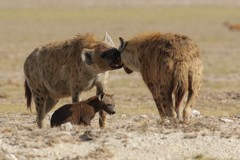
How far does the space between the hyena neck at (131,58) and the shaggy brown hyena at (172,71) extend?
17.0 inches

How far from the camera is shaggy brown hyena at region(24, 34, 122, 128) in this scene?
12.3m

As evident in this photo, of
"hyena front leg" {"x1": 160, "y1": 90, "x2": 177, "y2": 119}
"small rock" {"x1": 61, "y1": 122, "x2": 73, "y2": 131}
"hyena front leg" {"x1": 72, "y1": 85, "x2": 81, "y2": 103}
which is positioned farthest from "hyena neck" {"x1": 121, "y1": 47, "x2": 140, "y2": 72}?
"small rock" {"x1": 61, "y1": 122, "x2": 73, "y2": 131}

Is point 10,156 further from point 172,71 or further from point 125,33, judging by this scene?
point 125,33

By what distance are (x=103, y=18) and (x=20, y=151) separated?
134 ft

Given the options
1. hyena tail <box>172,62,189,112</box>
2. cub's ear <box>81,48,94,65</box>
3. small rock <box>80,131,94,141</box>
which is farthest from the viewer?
cub's ear <box>81,48,94,65</box>

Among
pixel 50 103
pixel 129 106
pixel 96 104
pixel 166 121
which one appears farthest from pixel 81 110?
pixel 129 106

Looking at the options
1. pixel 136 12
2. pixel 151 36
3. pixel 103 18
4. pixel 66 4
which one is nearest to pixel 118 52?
pixel 151 36

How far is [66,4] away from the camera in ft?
216

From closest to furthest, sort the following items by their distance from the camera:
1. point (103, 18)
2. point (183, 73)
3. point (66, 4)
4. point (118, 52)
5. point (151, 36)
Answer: point (183, 73)
point (151, 36)
point (118, 52)
point (103, 18)
point (66, 4)

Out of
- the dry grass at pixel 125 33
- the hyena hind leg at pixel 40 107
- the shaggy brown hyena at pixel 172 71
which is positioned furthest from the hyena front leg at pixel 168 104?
the dry grass at pixel 125 33

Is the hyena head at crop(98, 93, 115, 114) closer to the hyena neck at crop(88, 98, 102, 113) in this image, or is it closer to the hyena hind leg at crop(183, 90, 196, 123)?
the hyena neck at crop(88, 98, 102, 113)

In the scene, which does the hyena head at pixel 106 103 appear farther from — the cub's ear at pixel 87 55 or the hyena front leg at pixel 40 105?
the hyena front leg at pixel 40 105

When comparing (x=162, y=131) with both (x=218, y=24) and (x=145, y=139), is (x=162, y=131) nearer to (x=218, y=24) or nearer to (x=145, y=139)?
(x=145, y=139)

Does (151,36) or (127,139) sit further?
(151,36)
